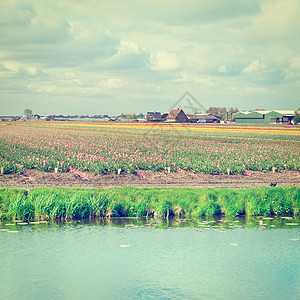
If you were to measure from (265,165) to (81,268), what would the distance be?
20.8 metres

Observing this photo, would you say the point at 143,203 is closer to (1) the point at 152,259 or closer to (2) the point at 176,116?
(1) the point at 152,259

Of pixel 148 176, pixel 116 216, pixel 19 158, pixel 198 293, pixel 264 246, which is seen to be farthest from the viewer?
pixel 19 158

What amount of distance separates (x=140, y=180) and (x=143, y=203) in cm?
811

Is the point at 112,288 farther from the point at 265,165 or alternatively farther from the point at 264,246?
the point at 265,165

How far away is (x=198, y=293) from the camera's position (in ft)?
31.8

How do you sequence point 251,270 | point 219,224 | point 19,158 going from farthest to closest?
point 19,158 < point 219,224 < point 251,270

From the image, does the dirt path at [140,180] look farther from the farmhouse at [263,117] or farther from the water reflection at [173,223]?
the farmhouse at [263,117]

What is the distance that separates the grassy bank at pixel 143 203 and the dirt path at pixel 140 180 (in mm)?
5290

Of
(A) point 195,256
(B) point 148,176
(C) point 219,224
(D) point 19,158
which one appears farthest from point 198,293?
(D) point 19,158

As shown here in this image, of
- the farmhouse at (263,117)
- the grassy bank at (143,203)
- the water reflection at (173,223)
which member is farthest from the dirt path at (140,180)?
the farmhouse at (263,117)

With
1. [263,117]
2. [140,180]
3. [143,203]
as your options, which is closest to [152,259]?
[143,203]

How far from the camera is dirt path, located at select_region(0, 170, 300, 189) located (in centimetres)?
2381

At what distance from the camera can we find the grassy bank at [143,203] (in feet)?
54.3

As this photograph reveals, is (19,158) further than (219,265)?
Yes
